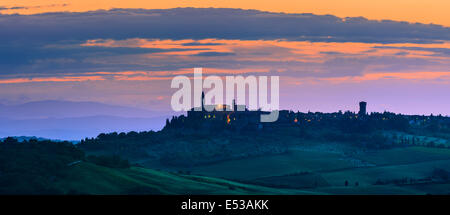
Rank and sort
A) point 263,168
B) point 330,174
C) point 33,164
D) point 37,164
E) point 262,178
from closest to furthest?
point 33,164 < point 37,164 < point 262,178 < point 330,174 < point 263,168

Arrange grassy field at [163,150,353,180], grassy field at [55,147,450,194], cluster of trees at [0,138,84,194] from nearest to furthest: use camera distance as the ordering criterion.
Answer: cluster of trees at [0,138,84,194] → grassy field at [55,147,450,194] → grassy field at [163,150,353,180]

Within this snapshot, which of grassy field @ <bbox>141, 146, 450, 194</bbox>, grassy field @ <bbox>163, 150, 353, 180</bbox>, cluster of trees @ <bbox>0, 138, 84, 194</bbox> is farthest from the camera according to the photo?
grassy field @ <bbox>163, 150, 353, 180</bbox>

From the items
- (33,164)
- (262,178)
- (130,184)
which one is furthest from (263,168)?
(33,164)

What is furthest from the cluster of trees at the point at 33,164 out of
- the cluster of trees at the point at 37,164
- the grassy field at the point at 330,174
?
the grassy field at the point at 330,174

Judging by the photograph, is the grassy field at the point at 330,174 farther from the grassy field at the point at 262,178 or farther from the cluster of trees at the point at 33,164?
the cluster of trees at the point at 33,164

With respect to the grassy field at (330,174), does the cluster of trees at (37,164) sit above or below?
above

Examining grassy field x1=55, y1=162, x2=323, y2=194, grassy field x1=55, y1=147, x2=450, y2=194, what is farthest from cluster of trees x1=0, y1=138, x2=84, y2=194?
grassy field x1=55, y1=147, x2=450, y2=194

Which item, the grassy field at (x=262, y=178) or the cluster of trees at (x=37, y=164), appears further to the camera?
the grassy field at (x=262, y=178)

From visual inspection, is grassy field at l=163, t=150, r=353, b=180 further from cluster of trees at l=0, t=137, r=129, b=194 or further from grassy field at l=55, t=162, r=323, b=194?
cluster of trees at l=0, t=137, r=129, b=194

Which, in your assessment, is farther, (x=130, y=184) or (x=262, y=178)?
(x=262, y=178)

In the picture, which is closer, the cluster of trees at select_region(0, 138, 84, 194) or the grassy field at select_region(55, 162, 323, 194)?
the cluster of trees at select_region(0, 138, 84, 194)

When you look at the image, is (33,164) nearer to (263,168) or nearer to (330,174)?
(330,174)
